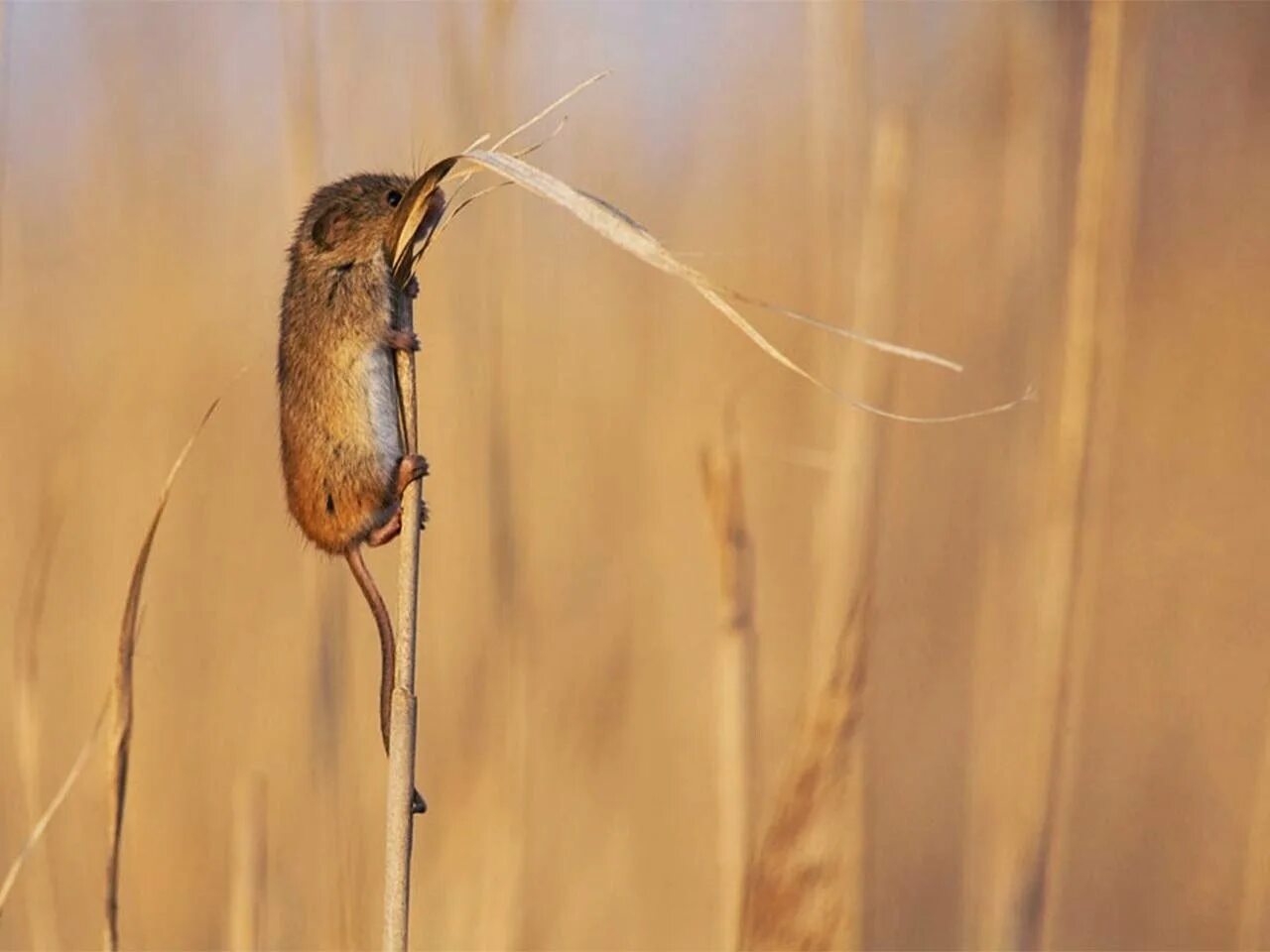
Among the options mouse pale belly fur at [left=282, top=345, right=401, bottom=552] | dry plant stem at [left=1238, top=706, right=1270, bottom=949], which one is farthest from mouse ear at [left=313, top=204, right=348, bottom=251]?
dry plant stem at [left=1238, top=706, right=1270, bottom=949]

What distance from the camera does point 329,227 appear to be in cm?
100

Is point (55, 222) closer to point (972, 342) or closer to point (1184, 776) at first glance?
point (972, 342)

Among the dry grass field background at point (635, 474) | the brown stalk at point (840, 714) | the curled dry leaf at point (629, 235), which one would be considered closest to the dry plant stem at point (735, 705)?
the brown stalk at point (840, 714)

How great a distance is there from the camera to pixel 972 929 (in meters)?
1.38

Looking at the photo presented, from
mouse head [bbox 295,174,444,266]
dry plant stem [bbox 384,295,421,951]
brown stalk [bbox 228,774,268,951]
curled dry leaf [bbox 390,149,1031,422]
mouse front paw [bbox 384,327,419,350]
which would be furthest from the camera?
brown stalk [bbox 228,774,268,951]

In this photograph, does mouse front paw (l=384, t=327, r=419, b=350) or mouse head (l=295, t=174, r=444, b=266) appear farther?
mouse head (l=295, t=174, r=444, b=266)

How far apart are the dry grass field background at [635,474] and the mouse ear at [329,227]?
30 centimetres

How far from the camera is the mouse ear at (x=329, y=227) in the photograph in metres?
0.99

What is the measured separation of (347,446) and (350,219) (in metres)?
0.17

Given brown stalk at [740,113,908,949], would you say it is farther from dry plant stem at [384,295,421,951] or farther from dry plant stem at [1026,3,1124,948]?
dry plant stem at [384,295,421,951]

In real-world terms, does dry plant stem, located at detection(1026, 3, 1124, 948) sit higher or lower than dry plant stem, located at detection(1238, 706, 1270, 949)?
higher

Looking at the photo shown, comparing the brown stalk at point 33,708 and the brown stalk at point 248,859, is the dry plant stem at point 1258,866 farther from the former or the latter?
the brown stalk at point 33,708

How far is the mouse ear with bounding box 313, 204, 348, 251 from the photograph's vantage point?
39.0 inches

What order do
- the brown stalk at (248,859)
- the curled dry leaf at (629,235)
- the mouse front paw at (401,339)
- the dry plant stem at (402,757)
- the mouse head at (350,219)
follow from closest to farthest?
the curled dry leaf at (629,235) → the dry plant stem at (402,757) → the mouse front paw at (401,339) → the mouse head at (350,219) → the brown stalk at (248,859)
